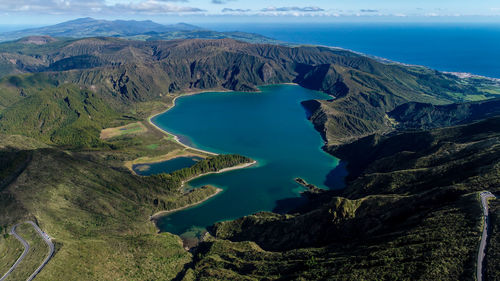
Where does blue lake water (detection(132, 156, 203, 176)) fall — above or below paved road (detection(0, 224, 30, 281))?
below

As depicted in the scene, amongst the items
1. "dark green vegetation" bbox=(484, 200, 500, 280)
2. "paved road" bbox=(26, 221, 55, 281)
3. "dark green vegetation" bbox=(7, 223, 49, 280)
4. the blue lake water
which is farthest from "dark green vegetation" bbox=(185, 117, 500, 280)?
the blue lake water

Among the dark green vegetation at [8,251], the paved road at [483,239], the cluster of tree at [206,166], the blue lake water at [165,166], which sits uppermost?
the paved road at [483,239]

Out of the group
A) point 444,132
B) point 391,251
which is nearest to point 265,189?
point 391,251

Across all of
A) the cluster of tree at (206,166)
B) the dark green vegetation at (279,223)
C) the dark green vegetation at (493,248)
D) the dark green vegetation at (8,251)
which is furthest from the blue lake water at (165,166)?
the dark green vegetation at (493,248)

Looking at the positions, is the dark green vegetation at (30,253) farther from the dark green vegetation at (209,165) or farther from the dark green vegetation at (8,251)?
the dark green vegetation at (209,165)

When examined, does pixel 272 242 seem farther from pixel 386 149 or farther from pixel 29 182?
pixel 386 149

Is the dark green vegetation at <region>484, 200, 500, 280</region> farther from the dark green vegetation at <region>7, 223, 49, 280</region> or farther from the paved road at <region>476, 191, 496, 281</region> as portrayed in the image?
the dark green vegetation at <region>7, 223, 49, 280</region>

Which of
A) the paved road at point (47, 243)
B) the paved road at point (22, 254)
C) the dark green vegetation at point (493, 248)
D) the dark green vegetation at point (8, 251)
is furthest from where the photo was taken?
the dark green vegetation at point (8, 251)

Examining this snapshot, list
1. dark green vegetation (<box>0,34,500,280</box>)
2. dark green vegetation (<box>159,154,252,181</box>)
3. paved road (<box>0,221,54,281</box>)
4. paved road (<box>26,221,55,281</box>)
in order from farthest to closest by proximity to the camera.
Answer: dark green vegetation (<box>159,154,252,181</box>)
paved road (<box>0,221,54,281</box>)
paved road (<box>26,221,55,281</box>)
dark green vegetation (<box>0,34,500,280</box>)

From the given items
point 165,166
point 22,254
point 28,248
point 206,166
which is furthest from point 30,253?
point 165,166

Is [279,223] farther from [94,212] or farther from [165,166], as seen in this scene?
[165,166]
